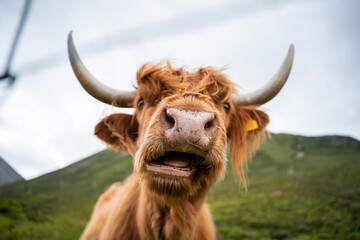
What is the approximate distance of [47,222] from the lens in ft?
26.5

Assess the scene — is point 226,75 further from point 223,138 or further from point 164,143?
point 164,143

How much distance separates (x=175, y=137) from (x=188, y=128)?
0.11 meters

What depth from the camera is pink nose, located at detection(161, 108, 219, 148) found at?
151 centimetres

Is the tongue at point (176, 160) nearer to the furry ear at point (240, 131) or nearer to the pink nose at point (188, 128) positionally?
the pink nose at point (188, 128)

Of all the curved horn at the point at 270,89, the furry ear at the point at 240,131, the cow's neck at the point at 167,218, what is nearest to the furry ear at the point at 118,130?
the cow's neck at the point at 167,218

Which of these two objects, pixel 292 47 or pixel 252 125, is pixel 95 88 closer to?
pixel 252 125

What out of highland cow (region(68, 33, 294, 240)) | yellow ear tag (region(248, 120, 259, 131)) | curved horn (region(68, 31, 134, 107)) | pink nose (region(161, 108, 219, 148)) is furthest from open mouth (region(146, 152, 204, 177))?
yellow ear tag (region(248, 120, 259, 131))

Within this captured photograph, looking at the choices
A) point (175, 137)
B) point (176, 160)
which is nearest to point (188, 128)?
point (175, 137)

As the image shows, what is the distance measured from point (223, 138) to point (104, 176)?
211 ft

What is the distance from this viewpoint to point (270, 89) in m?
2.90

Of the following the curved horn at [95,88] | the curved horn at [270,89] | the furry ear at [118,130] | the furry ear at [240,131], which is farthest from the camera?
the furry ear at [240,131]

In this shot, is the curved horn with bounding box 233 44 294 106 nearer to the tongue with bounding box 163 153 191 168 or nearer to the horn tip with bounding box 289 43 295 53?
the horn tip with bounding box 289 43 295 53

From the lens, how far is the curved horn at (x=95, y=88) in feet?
7.96

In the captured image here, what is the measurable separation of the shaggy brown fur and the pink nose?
4 centimetres
